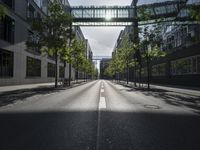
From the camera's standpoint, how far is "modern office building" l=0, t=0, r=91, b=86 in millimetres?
31172

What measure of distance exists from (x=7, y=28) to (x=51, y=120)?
27.4 meters

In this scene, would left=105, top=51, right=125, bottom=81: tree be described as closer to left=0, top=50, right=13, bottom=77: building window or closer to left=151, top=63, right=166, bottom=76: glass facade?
left=151, top=63, right=166, bottom=76: glass facade

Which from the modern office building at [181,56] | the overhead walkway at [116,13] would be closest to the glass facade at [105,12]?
the overhead walkway at [116,13]

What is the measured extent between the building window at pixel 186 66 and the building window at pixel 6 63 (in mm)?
25364

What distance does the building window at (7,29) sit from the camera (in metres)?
30.9

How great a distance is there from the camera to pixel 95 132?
6.41 metres

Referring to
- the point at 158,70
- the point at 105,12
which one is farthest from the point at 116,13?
the point at 158,70

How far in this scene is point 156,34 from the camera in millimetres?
27875

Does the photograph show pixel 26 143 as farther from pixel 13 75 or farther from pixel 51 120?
pixel 13 75

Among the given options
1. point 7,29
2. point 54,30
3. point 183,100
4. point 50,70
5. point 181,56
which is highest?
point 7,29

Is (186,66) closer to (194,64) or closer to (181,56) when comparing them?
(181,56)

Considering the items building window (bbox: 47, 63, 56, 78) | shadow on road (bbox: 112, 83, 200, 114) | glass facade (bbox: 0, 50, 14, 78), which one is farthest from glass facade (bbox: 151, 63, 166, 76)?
shadow on road (bbox: 112, 83, 200, 114)

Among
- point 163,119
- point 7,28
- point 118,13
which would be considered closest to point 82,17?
point 118,13

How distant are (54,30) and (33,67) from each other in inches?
632
